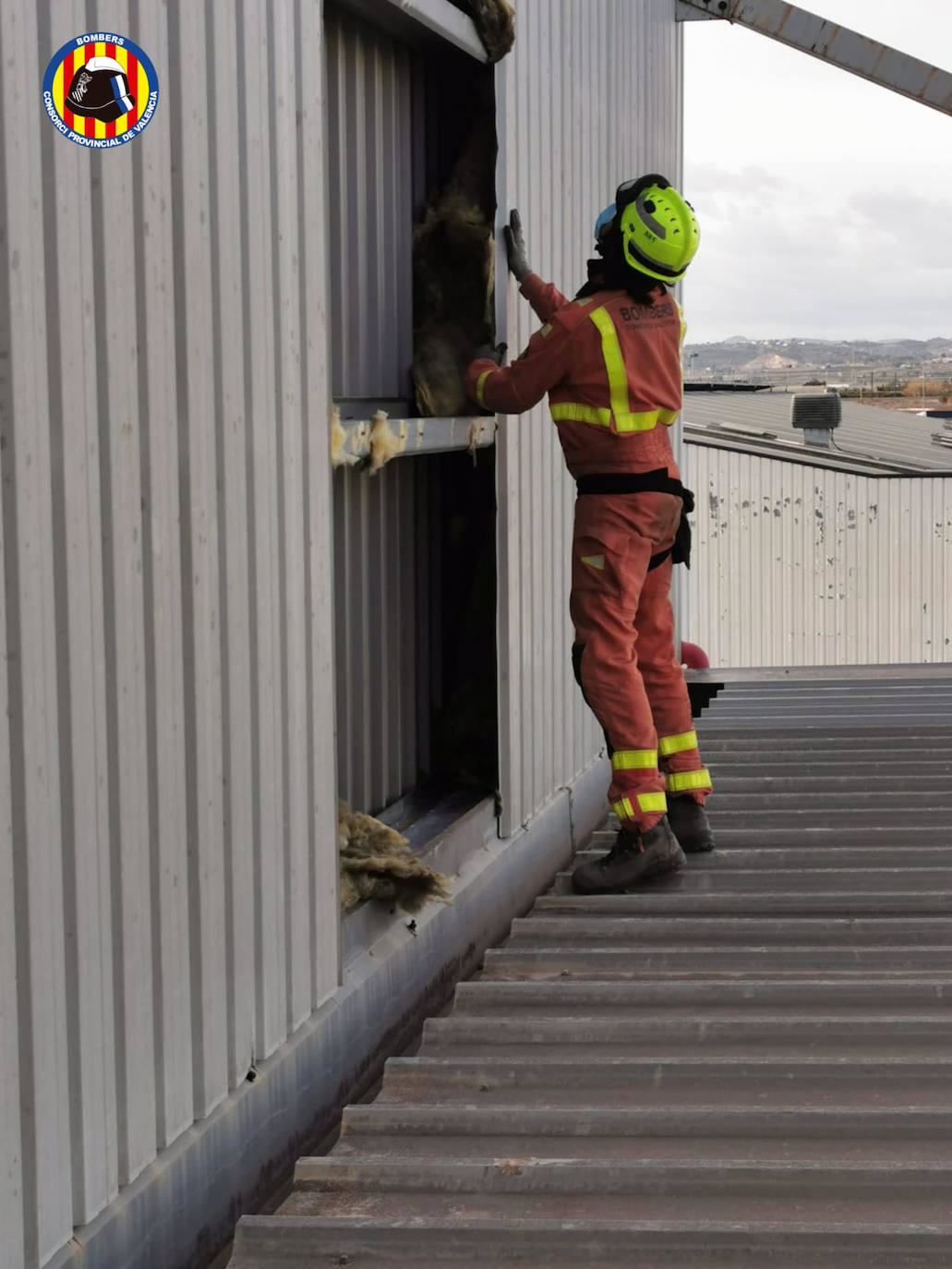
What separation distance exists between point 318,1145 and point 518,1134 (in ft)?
1.44

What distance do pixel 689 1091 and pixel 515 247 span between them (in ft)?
8.14

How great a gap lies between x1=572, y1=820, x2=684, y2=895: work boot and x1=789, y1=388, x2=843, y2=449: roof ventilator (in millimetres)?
19042

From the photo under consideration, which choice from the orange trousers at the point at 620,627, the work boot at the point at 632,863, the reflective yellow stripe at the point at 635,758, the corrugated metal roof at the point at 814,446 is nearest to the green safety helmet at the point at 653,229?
the orange trousers at the point at 620,627

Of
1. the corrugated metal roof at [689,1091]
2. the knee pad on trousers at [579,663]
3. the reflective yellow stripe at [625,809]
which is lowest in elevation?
the corrugated metal roof at [689,1091]

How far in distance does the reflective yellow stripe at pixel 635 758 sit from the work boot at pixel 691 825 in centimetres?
43

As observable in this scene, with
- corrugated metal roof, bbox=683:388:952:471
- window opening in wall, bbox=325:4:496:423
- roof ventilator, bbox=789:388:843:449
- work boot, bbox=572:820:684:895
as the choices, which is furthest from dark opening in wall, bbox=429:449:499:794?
roof ventilator, bbox=789:388:843:449

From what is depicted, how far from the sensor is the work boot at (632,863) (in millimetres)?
4930

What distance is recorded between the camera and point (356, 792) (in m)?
4.42

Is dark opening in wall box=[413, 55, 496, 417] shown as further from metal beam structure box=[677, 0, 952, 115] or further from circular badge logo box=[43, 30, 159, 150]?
metal beam structure box=[677, 0, 952, 115]

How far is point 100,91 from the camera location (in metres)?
2.40

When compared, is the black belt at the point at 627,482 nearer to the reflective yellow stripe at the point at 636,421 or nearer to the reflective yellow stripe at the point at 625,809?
the reflective yellow stripe at the point at 636,421

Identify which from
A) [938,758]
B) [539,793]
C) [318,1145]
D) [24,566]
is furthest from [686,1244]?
[938,758]

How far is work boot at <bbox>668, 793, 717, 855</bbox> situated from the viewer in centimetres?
527

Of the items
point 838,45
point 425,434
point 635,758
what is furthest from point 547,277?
point 838,45
